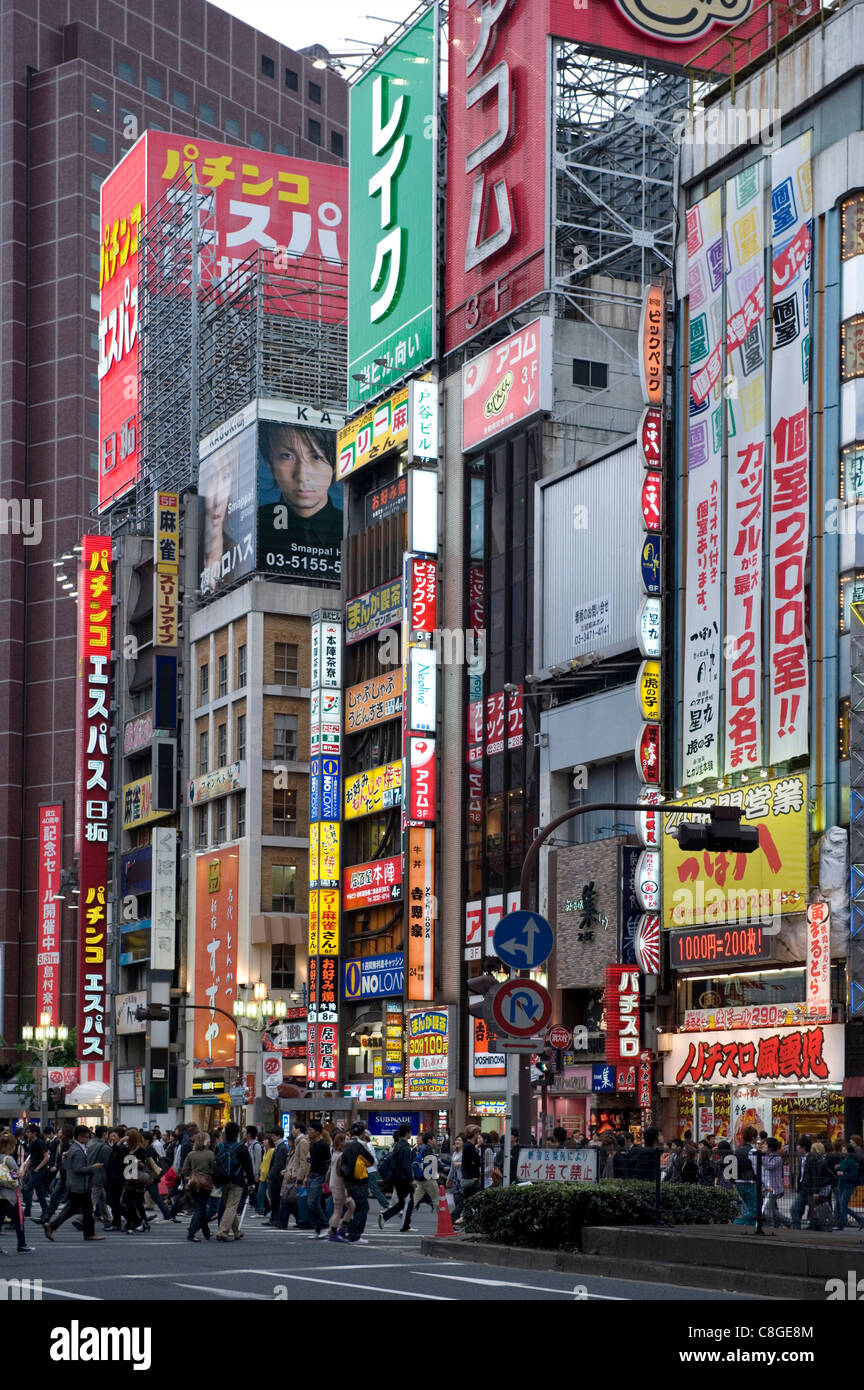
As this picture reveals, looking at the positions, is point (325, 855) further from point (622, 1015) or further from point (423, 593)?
point (622, 1015)

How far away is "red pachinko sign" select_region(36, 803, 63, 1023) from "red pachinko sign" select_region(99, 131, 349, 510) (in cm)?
1732

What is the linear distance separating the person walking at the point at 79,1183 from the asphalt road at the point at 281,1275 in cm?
38

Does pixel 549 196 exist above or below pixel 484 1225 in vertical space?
above

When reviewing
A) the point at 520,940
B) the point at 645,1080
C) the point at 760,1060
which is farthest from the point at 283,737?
the point at 520,940

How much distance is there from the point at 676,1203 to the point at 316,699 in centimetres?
5123

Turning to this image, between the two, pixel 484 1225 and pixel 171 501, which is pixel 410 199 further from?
pixel 484 1225

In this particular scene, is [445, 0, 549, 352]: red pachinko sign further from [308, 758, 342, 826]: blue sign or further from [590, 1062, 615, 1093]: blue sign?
[590, 1062, 615, 1093]: blue sign

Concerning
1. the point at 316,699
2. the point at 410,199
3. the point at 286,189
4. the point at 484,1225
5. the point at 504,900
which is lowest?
the point at 484,1225

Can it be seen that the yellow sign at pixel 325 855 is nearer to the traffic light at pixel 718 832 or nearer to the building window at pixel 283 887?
the building window at pixel 283 887

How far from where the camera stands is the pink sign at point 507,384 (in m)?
65.2

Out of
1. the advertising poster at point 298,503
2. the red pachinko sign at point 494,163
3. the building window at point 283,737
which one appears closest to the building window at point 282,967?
the building window at point 283,737

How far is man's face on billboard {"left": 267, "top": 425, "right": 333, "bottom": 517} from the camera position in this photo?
3319 inches
